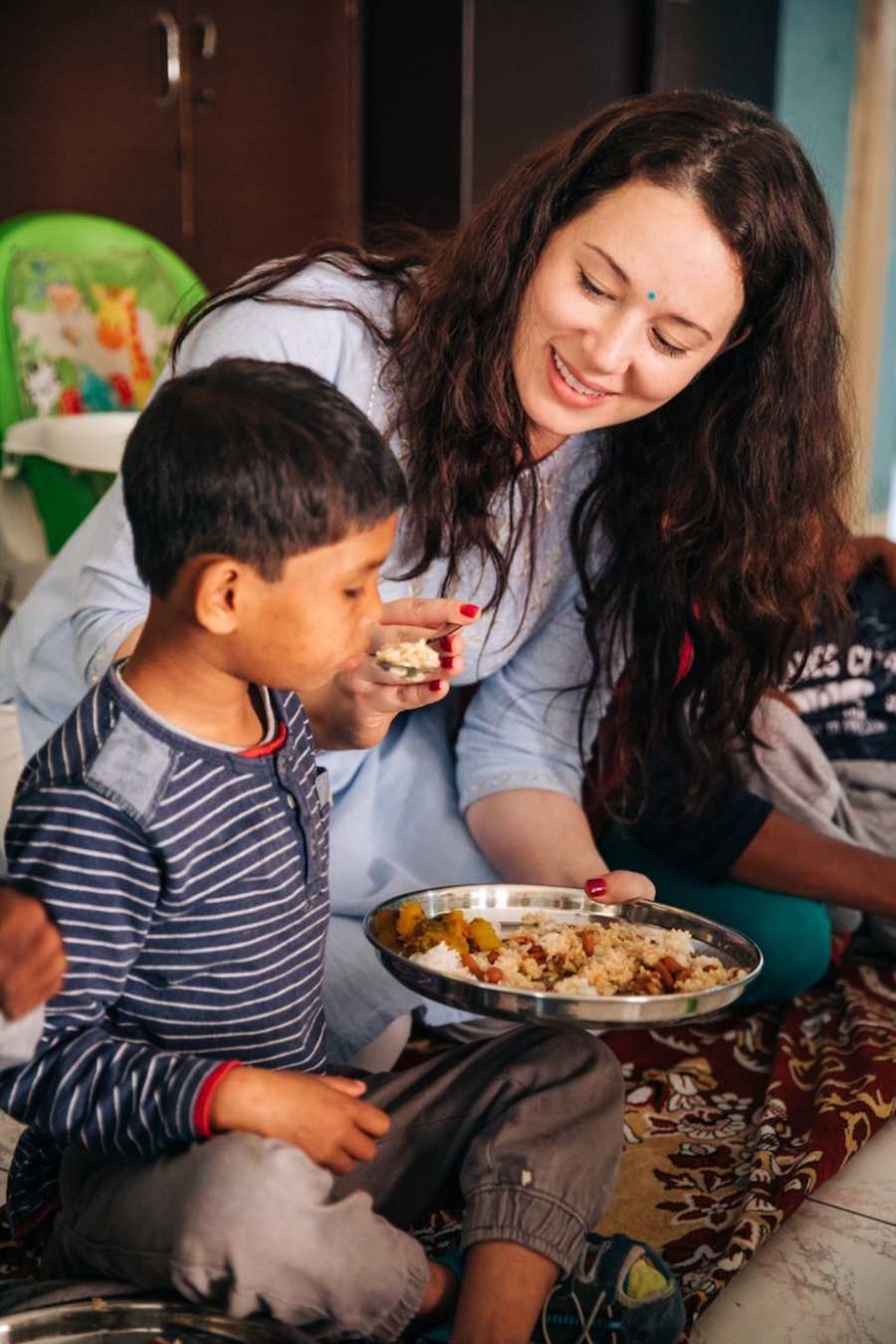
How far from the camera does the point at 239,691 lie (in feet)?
3.91

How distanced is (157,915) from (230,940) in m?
0.07

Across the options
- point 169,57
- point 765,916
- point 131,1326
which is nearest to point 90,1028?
point 131,1326

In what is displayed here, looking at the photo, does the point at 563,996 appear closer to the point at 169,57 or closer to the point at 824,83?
the point at 169,57

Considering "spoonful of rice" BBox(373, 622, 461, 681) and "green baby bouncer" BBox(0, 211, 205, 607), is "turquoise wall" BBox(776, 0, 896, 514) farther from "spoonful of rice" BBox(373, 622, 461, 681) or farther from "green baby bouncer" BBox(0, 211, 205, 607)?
"spoonful of rice" BBox(373, 622, 461, 681)

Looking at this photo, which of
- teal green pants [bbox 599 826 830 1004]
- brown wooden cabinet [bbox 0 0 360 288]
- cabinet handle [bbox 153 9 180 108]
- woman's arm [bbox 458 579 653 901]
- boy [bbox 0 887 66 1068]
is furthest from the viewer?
cabinet handle [bbox 153 9 180 108]

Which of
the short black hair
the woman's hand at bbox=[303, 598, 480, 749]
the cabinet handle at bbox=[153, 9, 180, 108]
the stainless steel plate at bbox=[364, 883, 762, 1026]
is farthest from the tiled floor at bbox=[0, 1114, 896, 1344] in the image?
the cabinet handle at bbox=[153, 9, 180, 108]

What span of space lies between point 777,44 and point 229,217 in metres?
2.08

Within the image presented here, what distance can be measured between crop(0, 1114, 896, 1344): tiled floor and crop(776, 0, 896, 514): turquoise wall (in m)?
4.20

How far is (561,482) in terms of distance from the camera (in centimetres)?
184

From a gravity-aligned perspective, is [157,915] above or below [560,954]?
above

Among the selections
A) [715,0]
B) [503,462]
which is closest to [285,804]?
[503,462]

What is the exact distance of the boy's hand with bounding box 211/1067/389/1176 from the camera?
3.47 ft

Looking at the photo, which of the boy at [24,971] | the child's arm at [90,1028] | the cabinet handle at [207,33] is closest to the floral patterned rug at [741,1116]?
the child's arm at [90,1028]

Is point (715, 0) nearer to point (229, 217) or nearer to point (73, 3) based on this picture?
point (229, 217)
